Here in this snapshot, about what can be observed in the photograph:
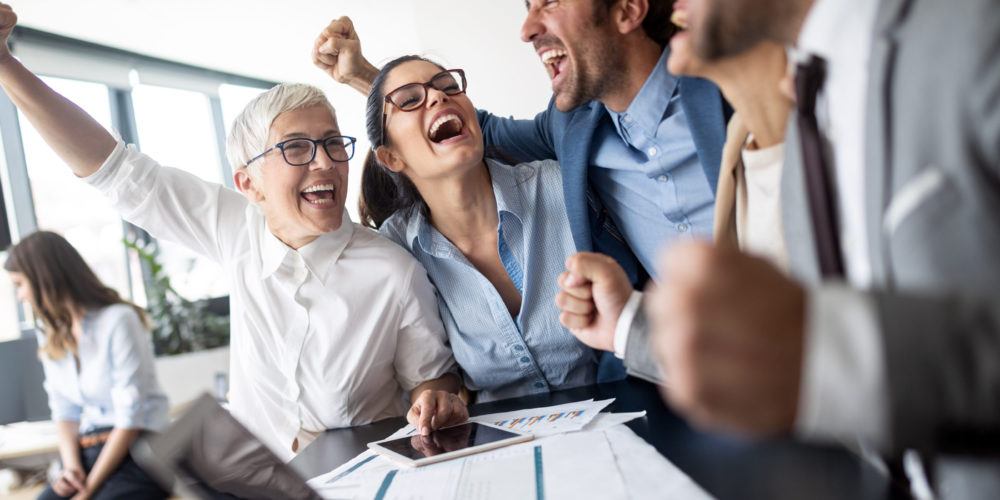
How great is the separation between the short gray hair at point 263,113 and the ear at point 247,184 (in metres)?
0.02

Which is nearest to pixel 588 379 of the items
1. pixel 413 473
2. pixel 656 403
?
pixel 656 403

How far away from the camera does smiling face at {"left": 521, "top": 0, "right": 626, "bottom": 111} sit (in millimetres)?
1746

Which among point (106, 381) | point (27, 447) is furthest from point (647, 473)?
point (27, 447)

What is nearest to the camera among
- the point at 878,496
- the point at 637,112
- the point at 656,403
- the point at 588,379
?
the point at 878,496

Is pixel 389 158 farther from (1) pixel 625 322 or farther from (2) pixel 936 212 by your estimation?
(2) pixel 936 212

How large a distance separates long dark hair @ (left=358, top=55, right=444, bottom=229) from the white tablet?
0.86 m

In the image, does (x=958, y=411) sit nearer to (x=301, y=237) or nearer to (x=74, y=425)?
(x=301, y=237)

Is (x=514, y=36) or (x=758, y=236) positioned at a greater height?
(x=514, y=36)

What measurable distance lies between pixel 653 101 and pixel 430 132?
65cm

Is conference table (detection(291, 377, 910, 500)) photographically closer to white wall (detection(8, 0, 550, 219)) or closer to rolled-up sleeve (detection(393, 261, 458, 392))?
rolled-up sleeve (detection(393, 261, 458, 392))

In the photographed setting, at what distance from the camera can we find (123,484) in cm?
321

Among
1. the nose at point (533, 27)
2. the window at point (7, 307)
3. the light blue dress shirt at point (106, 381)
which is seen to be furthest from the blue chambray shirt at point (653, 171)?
the window at point (7, 307)

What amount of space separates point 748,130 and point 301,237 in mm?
1346

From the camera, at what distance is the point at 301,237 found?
190cm
